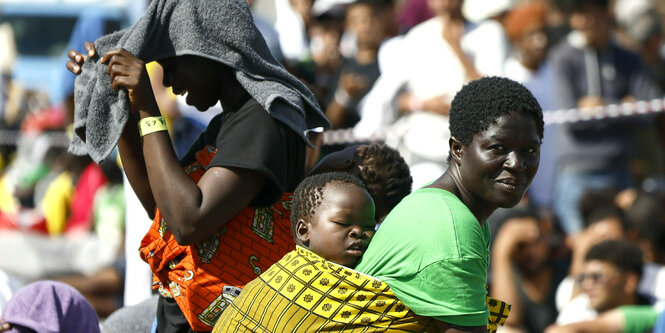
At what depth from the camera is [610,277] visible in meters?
6.23

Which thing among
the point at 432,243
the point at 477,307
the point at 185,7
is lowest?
the point at 477,307

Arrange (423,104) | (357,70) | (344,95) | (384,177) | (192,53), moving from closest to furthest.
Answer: (192,53)
(384,177)
(423,104)
(344,95)
(357,70)

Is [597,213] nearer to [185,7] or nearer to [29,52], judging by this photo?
[185,7]

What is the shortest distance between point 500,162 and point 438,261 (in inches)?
14.5

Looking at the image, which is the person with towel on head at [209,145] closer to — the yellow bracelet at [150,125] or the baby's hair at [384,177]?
the yellow bracelet at [150,125]

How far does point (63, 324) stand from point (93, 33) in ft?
21.7

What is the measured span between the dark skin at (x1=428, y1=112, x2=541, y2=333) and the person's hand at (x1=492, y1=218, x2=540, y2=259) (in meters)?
4.01

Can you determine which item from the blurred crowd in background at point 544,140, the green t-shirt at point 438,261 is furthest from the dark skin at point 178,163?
the blurred crowd in background at point 544,140

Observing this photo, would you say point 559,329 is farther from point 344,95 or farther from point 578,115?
point 344,95

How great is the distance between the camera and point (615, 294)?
6262mm

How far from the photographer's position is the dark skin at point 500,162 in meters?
2.75

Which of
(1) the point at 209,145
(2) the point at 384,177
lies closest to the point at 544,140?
(2) the point at 384,177

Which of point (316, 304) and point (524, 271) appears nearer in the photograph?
point (316, 304)

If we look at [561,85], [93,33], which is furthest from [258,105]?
[93,33]
